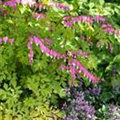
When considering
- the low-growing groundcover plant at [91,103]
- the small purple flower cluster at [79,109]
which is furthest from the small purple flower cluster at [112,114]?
the small purple flower cluster at [79,109]

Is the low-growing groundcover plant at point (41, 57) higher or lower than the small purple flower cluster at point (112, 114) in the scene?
higher

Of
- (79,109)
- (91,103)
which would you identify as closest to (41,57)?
(79,109)

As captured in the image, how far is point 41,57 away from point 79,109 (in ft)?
2.28

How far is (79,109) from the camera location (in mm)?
3357

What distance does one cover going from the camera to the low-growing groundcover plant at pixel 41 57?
2.86 metres

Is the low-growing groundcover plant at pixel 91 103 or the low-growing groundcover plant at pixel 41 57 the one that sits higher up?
the low-growing groundcover plant at pixel 41 57

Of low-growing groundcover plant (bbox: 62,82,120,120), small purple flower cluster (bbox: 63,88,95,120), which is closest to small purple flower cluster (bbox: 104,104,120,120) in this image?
low-growing groundcover plant (bbox: 62,82,120,120)

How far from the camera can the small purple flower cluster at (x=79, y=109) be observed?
10.9 ft

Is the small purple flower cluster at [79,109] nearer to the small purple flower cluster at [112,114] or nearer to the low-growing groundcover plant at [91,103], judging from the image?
the low-growing groundcover plant at [91,103]

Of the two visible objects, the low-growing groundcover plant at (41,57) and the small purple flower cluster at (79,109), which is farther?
the small purple flower cluster at (79,109)

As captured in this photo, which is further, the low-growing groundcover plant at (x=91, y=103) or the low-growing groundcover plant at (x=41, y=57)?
the low-growing groundcover plant at (x=91, y=103)

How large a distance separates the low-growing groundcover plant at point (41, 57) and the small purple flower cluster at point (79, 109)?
1 cm

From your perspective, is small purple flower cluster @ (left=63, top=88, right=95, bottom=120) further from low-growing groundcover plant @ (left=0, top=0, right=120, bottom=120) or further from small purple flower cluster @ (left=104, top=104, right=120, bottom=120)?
small purple flower cluster @ (left=104, top=104, right=120, bottom=120)

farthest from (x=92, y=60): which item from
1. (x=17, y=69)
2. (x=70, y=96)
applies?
(x=17, y=69)
